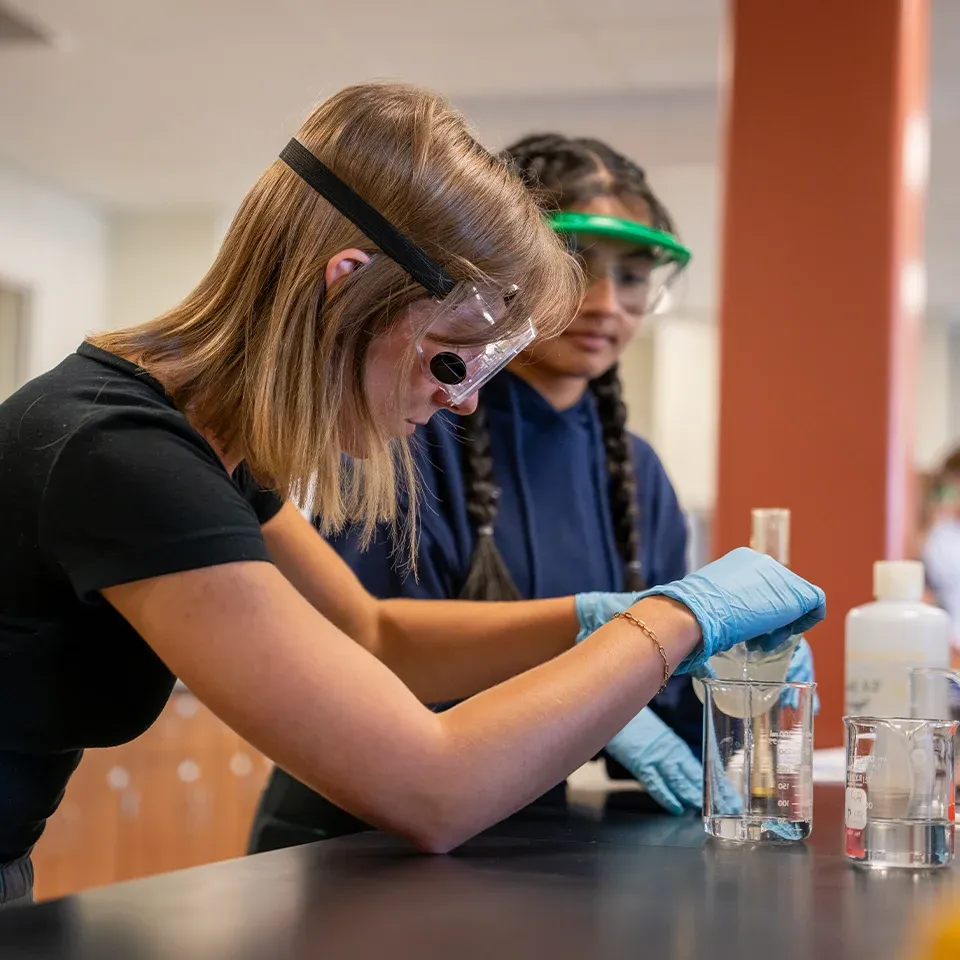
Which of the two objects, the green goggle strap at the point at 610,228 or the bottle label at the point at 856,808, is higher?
the green goggle strap at the point at 610,228

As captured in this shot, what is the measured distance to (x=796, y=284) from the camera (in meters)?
2.50

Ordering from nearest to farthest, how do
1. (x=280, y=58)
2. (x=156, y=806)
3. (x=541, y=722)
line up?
(x=541, y=722)
(x=156, y=806)
(x=280, y=58)

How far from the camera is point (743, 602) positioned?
1.17 meters

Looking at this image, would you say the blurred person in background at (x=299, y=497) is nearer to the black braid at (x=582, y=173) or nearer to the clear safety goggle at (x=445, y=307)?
the clear safety goggle at (x=445, y=307)

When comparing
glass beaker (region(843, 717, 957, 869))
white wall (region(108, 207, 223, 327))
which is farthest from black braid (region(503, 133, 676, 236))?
white wall (region(108, 207, 223, 327))

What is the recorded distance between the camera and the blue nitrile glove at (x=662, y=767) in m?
1.44

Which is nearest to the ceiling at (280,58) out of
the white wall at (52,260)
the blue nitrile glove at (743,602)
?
the white wall at (52,260)

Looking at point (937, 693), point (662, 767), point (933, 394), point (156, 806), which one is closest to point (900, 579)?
point (937, 693)

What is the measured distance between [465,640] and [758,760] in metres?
0.44

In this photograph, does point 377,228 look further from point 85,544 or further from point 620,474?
point 620,474

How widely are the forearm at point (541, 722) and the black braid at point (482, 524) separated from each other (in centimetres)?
59

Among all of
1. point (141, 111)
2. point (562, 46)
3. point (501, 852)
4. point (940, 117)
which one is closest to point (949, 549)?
point (940, 117)

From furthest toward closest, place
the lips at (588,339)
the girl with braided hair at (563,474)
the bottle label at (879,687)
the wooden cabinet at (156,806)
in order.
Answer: the wooden cabinet at (156,806) < the lips at (588,339) < the girl with braided hair at (563,474) < the bottle label at (879,687)

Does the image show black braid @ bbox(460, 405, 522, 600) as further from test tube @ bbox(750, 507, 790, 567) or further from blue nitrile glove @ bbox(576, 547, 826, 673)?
blue nitrile glove @ bbox(576, 547, 826, 673)
